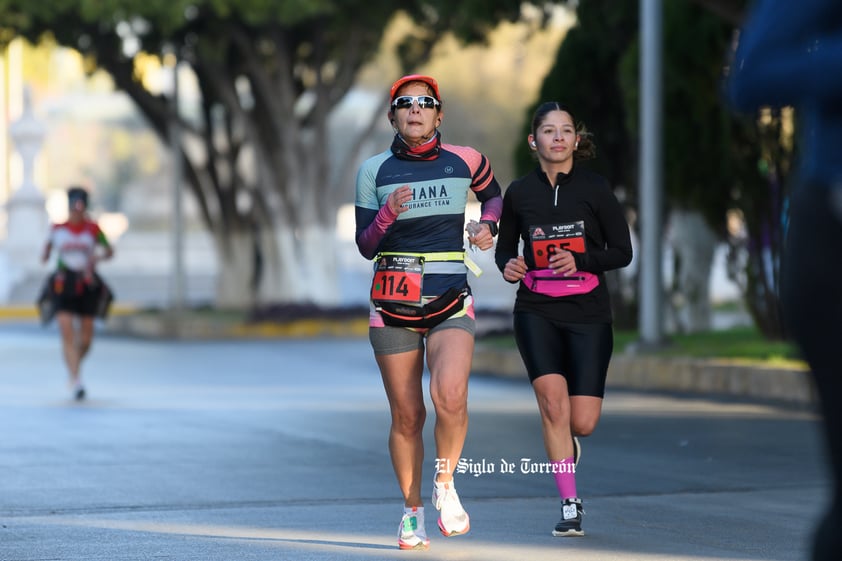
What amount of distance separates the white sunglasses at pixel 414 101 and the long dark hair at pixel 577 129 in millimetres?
642

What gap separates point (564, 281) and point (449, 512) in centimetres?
115

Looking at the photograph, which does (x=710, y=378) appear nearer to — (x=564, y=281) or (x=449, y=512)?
(x=564, y=281)

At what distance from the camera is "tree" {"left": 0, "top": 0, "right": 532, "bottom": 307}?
27.6 metres

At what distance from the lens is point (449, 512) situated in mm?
6730

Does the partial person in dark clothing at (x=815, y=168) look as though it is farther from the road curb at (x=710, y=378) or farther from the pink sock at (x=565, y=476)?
the road curb at (x=710, y=378)

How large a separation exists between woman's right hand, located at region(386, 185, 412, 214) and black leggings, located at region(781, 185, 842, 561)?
3.65m

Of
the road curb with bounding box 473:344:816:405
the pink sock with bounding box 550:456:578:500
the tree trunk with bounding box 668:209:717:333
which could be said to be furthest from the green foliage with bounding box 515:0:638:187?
the pink sock with bounding box 550:456:578:500

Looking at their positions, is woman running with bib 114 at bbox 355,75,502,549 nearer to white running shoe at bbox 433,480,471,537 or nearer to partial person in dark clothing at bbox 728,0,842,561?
white running shoe at bbox 433,480,471,537

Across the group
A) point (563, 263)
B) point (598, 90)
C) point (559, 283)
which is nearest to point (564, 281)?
point (559, 283)

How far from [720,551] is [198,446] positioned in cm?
494

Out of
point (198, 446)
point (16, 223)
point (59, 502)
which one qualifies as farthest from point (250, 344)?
point (16, 223)

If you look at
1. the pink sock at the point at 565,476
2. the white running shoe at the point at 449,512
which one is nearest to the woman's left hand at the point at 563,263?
the pink sock at the point at 565,476

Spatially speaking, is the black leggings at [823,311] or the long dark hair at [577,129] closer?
the black leggings at [823,311]

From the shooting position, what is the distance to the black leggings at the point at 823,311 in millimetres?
2926
